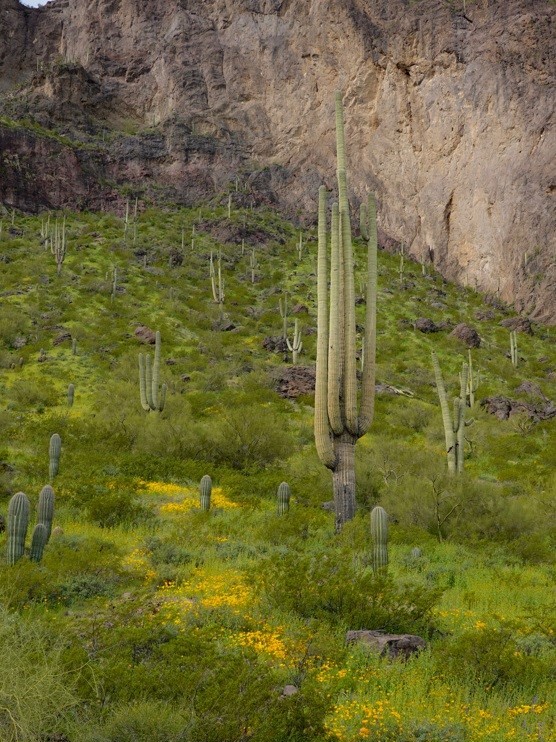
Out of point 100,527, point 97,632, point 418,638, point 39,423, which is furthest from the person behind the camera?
point 39,423

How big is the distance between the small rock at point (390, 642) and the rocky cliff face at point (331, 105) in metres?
48.6

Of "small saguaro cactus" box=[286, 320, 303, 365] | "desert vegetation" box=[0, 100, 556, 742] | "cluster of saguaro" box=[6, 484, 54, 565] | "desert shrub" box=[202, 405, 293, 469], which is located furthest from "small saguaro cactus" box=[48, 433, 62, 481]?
"small saguaro cactus" box=[286, 320, 303, 365]

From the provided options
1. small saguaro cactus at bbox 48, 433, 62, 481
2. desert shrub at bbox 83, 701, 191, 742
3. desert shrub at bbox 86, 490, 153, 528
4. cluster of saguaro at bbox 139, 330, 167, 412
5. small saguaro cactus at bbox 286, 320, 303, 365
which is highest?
desert shrub at bbox 83, 701, 191, 742

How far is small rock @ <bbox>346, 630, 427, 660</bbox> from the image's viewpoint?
571 cm

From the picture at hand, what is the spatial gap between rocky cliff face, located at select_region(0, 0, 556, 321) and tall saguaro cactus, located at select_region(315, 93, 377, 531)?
4266cm

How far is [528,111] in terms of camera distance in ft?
175

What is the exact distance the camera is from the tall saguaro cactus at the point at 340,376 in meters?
11.2

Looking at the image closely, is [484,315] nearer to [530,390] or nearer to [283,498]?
[530,390]

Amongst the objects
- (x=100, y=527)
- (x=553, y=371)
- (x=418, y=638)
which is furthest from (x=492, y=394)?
(x=418, y=638)

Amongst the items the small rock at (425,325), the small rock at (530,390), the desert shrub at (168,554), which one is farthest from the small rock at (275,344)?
the desert shrub at (168,554)

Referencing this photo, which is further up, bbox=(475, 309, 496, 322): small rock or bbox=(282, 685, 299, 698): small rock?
bbox=(282, 685, 299, 698): small rock

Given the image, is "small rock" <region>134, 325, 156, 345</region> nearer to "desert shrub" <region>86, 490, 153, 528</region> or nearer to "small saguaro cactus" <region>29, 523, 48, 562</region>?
"desert shrub" <region>86, 490, 153, 528</region>

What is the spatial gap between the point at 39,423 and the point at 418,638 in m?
16.4

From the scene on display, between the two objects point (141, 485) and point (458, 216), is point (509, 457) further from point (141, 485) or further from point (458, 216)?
point (458, 216)
